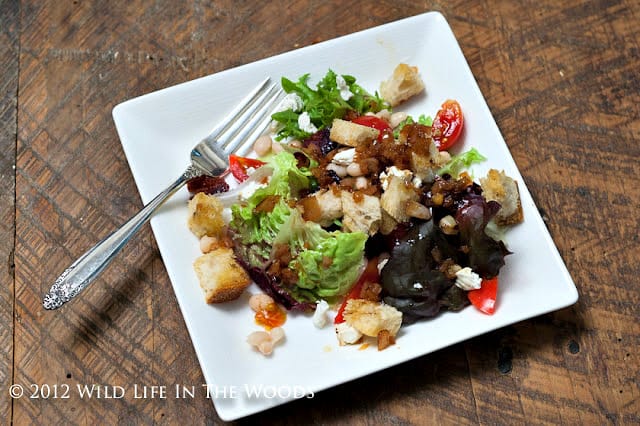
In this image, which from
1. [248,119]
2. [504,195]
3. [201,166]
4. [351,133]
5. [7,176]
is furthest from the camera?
[7,176]

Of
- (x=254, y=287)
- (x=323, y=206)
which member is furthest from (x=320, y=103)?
(x=254, y=287)

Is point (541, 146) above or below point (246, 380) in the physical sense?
below

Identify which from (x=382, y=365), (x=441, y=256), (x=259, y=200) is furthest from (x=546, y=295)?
(x=259, y=200)

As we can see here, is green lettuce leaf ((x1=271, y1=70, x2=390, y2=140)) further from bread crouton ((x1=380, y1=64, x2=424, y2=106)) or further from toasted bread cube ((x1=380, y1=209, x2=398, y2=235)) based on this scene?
toasted bread cube ((x1=380, y1=209, x2=398, y2=235))

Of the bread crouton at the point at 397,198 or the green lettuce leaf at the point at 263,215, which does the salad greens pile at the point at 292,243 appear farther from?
the bread crouton at the point at 397,198

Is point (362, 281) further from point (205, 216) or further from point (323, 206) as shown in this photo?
point (205, 216)

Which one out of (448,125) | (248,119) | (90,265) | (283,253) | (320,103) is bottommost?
(448,125)

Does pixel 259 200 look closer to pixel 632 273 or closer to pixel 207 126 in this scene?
pixel 207 126
